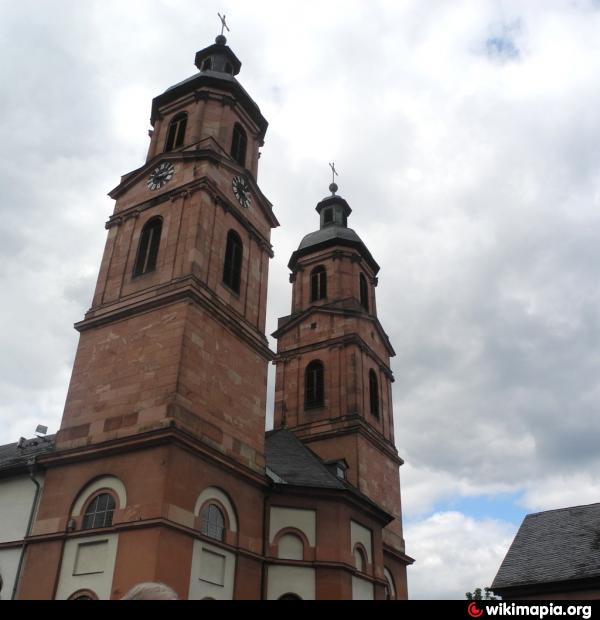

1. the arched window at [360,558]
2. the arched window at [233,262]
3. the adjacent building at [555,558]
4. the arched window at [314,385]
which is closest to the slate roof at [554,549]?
the adjacent building at [555,558]

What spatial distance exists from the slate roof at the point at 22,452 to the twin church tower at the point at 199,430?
1586 mm

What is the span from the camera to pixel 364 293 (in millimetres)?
39594

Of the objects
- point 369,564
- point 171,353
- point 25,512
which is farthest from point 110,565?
point 369,564

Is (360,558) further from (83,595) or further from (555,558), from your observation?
(83,595)

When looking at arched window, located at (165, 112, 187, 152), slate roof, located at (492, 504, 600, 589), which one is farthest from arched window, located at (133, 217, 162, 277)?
slate roof, located at (492, 504, 600, 589)

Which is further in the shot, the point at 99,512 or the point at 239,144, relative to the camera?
the point at 239,144

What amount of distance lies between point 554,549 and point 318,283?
21061mm

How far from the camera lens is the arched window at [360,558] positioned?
23.8 metres

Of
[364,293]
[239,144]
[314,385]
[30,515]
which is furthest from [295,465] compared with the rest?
[364,293]

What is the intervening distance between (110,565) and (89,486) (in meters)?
2.79

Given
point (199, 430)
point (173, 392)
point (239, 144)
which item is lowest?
point (199, 430)

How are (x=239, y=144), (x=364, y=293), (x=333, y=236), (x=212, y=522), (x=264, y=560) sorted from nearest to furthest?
(x=212, y=522) → (x=264, y=560) → (x=239, y=144) → (x=364, y=293) → (x=333, y=236)
